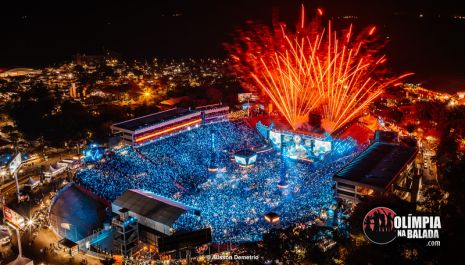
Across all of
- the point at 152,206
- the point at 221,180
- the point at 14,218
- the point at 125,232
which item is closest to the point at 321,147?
the point at 221,180

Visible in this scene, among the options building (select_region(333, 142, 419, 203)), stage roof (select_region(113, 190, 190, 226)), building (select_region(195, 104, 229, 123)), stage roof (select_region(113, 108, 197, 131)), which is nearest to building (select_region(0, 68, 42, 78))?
stage roof (select_region(113, 108, 197, 131))

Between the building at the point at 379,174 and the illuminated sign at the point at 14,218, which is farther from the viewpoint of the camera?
the building at the point at 379,174

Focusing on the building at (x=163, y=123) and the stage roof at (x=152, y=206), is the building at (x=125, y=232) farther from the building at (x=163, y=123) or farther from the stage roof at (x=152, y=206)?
the building at (x=163, y=123)

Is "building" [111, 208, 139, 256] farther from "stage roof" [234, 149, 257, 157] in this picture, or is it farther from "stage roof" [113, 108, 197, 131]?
"stage roof" [113, 108, 197, 131]

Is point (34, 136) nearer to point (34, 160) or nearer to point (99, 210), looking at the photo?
point (34, 160)

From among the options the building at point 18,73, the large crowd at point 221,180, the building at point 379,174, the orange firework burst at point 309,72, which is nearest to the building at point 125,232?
the large crowd at point 221,180

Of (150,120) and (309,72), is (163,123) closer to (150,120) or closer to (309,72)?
(150,120)

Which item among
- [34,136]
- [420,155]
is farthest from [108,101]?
[420,155]
